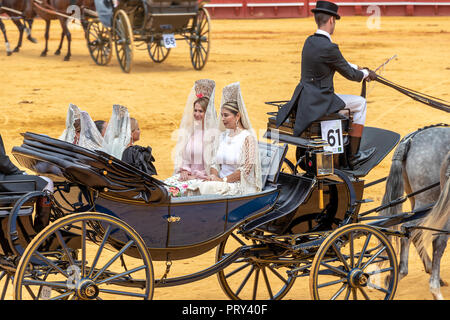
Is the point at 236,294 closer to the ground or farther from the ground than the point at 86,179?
closer to the ground

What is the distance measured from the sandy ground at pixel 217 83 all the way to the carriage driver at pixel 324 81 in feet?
4.22

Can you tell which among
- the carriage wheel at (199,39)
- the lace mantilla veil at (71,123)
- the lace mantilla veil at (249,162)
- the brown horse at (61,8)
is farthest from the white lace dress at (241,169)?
the brown horse at (61,8)

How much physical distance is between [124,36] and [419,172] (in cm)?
1072

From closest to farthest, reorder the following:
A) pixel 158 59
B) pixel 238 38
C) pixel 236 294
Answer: pixel 236 294 → pixel 158 59 → pixel 238 38

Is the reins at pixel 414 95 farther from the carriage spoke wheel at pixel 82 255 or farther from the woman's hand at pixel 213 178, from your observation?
the carriage spoke wheel at pixel 82 255

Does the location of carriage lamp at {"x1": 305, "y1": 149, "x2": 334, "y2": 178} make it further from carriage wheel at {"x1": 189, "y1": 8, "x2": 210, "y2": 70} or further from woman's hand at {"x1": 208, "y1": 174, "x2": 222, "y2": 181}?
carriage wheel at {"x1": 189, "y1": 8, "x2": 210, "y2": 70}

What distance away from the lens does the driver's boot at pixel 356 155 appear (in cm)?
625

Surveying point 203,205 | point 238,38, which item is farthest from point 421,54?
point 203,205

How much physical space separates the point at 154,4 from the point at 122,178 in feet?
36.3

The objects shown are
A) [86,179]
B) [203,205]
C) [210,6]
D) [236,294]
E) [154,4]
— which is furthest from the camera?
[210,6]

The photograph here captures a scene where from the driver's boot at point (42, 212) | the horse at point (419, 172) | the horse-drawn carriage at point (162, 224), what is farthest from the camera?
the horse at point (419, 172)

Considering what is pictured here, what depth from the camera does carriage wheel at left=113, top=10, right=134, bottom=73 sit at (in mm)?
15469

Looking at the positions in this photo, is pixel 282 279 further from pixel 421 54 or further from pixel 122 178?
pixel 421 54

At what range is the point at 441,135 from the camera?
20.0 feet
